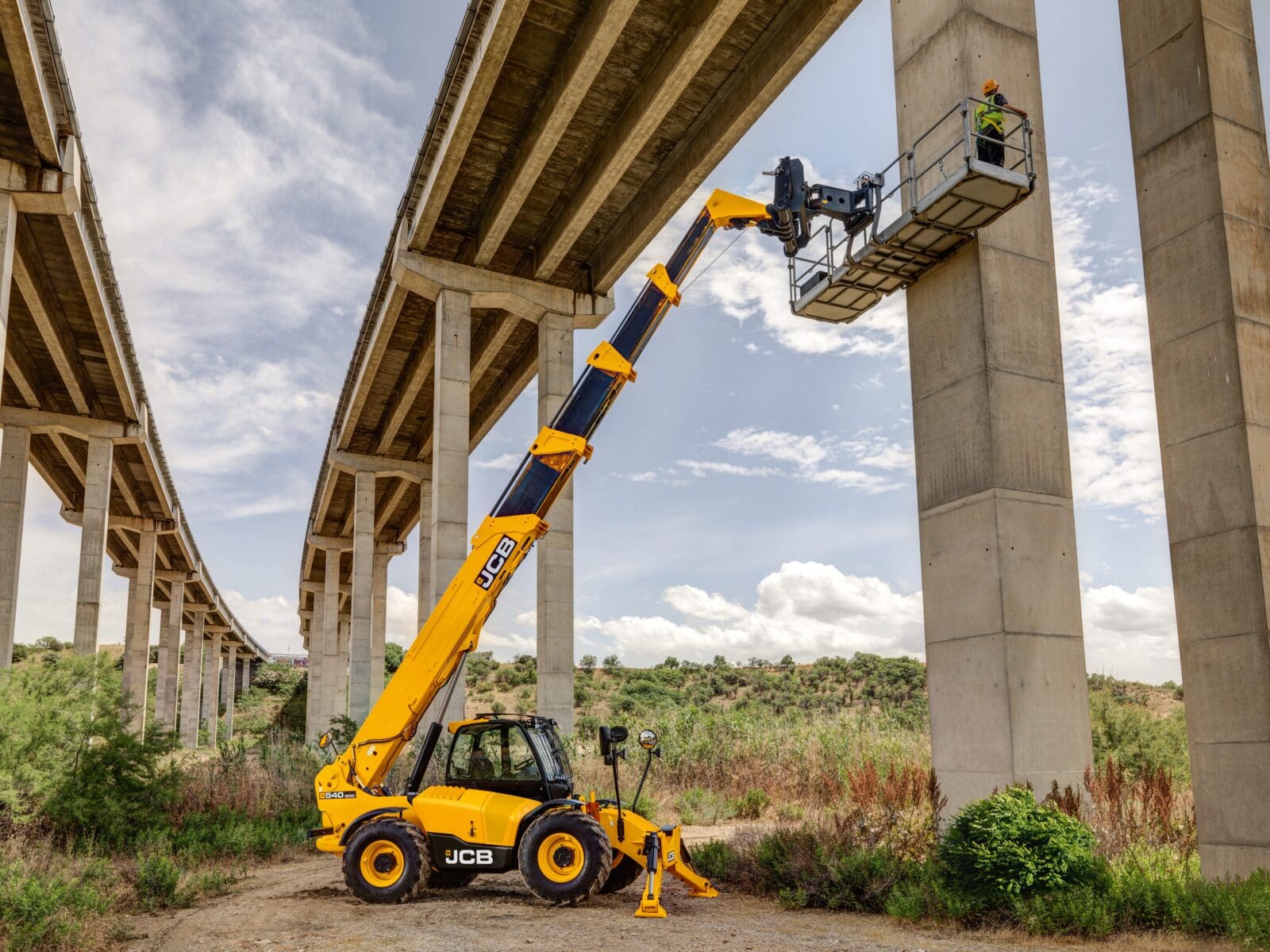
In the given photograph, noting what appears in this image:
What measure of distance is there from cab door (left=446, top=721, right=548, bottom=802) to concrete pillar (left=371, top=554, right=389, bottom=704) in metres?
32.6

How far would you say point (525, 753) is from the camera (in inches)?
460

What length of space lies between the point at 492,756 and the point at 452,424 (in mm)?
15995

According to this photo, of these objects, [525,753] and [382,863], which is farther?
[525,753]

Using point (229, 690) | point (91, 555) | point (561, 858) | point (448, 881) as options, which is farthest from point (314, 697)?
point (561, 858)

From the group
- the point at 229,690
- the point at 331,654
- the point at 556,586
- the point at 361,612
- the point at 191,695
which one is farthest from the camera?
the point at 229,690

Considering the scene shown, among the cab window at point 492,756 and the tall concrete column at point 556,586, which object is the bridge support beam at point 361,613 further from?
the cab window at point 492,756

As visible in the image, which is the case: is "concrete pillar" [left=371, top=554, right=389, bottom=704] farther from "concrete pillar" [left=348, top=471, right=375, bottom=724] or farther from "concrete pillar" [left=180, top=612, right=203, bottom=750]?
"concrete pillar" [left=180, top=612, right=203, bottom=750]

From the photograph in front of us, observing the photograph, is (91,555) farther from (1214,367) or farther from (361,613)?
(1214,367)

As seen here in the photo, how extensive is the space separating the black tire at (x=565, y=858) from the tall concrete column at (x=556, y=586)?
13.0 meters

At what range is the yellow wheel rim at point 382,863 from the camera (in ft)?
37.1

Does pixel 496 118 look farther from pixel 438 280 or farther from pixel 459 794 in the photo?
pixel 459 794

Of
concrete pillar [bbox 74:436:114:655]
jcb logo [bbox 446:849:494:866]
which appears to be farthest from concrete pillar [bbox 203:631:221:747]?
jcb logo [bbox 446:849:494:866]

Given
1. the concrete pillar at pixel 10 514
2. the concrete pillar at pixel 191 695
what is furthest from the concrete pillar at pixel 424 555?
the concrete pillar at pixel 191 695

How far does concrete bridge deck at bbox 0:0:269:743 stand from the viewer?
1998cm
